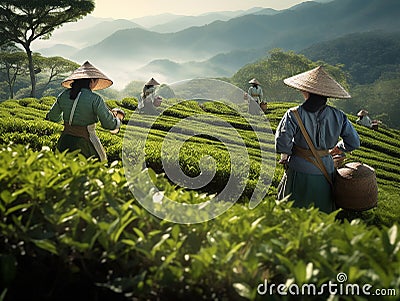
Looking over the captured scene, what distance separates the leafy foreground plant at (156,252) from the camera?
60.1 inches

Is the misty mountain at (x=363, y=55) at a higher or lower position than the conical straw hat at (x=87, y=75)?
lower

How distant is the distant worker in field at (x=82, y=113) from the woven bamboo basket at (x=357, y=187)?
7.89 feet

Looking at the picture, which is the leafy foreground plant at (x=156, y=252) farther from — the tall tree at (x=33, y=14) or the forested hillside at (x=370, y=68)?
the forested hillside at (x=370, y=68)

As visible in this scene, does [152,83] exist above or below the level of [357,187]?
above

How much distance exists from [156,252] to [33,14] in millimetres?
34094

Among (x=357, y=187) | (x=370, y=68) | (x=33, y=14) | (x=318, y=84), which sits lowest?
(x=370, y=68)

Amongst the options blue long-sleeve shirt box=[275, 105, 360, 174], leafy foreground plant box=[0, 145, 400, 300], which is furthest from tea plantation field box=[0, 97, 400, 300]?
blue long-sleeve shirt box=[275, 105, 360, 174]

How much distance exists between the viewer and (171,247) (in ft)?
5.49

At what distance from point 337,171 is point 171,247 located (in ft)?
8.70

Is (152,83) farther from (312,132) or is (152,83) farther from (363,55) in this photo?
(363,55)

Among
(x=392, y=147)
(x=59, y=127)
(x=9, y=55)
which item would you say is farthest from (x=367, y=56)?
(x=59, y=127)

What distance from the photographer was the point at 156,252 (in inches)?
65.4

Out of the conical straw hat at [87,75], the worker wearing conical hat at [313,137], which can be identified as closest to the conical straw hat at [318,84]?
the worker wearing conical hat at [313,137]

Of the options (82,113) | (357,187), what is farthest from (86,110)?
(357,187)
